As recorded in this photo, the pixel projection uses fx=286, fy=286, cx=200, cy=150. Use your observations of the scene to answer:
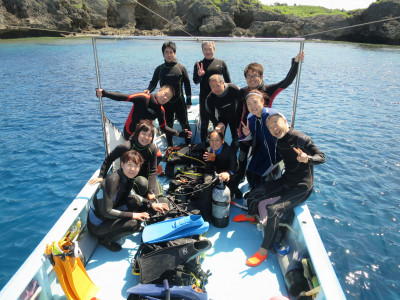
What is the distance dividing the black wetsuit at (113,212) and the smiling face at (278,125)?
1.49 metres

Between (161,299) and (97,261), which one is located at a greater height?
(161,299)

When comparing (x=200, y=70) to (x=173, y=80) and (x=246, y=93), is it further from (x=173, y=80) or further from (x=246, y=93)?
(x=246, y=93)

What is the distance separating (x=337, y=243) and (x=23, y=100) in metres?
11.2

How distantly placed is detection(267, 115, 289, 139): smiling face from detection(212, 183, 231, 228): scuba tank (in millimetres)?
842

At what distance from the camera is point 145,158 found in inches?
127

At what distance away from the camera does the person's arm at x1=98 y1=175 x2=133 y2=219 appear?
263 cm

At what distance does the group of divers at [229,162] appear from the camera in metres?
Answer: 2.74

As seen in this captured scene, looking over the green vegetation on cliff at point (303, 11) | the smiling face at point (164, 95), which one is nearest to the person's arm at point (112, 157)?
the smiling face at point (164, 95)

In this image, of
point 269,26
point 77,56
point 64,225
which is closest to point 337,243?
point 64,225

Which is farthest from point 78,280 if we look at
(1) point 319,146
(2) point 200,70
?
(1) point 319,146

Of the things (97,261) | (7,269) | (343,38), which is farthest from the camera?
(343,38)

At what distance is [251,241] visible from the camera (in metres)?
3.08

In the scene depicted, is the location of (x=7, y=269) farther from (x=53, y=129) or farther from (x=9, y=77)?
(x=9, y=77)

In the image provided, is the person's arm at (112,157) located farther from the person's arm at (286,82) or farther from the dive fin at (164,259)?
the person's arm at (286,82)
